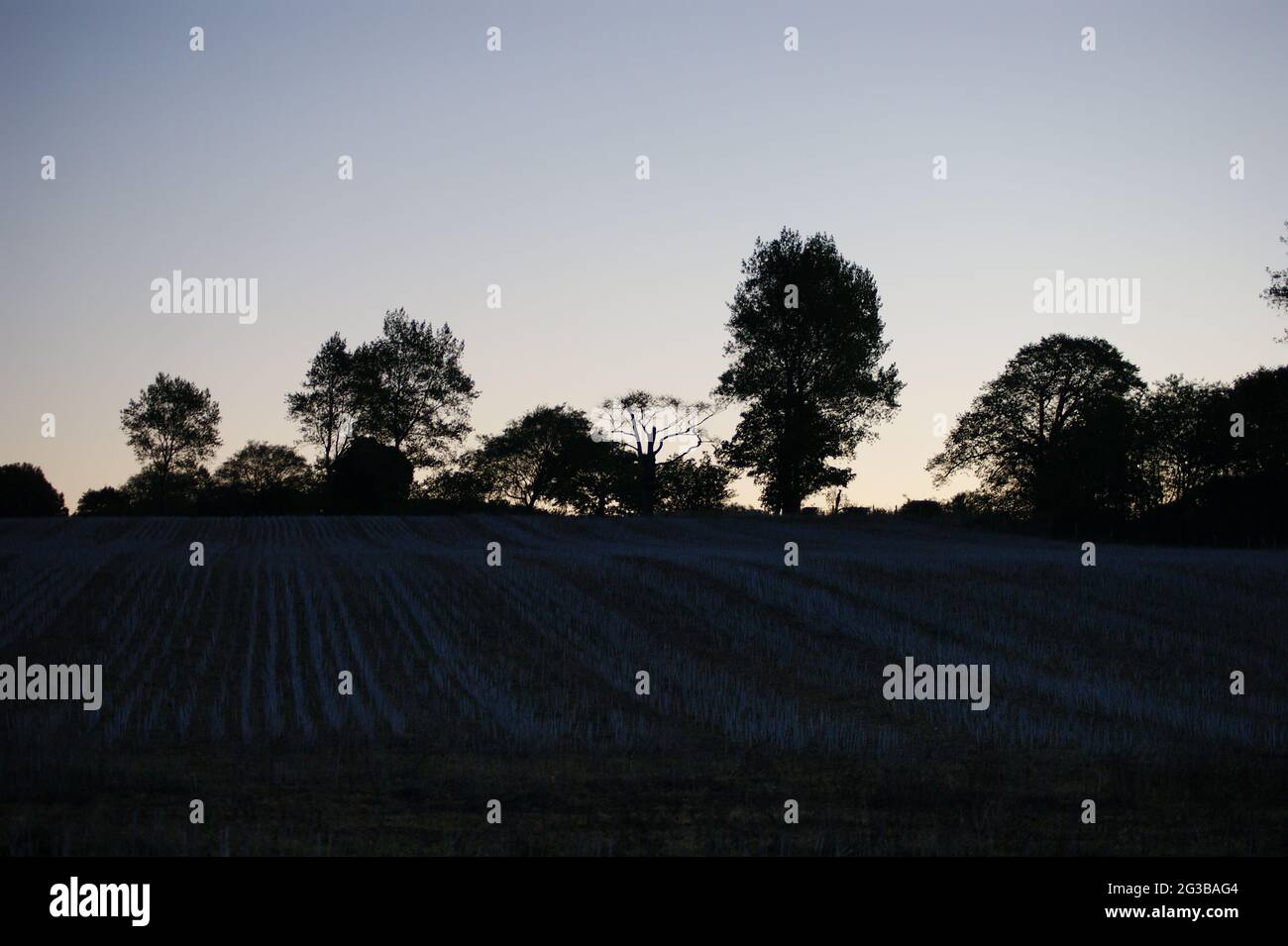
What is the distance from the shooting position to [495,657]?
2547 cm

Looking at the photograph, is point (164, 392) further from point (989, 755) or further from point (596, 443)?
point (989, 755)

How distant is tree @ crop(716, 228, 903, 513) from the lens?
214 ft

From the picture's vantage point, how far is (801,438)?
64438 millimetres

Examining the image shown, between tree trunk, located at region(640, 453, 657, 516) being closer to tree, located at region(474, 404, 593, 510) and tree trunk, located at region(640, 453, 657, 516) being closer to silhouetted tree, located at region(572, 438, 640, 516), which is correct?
silhouetted tree, located at region(572, 438, 640, 516)

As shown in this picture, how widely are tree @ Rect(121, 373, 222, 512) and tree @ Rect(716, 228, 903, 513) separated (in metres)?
56.4

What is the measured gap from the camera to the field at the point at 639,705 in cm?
1258

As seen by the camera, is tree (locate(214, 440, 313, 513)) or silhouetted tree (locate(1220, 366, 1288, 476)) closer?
silhouetted tree (locate(1220, 366, 1288, 476))

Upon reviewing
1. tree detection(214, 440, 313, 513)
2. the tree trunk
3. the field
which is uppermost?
tree detection(214, 440, 313, 513)

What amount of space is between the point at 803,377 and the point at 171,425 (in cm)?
6167

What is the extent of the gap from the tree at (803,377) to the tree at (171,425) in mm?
56408

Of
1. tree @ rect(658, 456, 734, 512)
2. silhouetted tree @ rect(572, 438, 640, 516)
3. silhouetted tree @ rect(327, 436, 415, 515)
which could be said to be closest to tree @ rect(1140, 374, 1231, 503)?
tree @ rect(658, 456, 734, 512)

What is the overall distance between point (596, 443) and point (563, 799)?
300 ft

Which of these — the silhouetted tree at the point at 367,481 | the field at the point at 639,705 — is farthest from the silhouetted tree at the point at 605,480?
the field at the point at 639,705

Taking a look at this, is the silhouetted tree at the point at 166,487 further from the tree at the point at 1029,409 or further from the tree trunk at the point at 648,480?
the tree at the point at 1029,409
